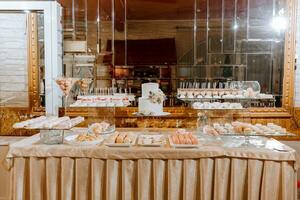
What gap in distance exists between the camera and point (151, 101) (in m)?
3.11

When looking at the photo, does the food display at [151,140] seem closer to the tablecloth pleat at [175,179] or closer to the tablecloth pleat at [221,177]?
the tablecloth pleat at [175,179]

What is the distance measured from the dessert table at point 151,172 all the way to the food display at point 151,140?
0.31 feet

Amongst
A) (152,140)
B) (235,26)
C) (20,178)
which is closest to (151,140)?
(152,140)

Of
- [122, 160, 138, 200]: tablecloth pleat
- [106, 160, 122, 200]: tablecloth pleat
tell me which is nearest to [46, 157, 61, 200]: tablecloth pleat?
[106, 160, 122, 200]: tablecloth pleat

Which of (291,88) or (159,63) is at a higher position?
(159,63)

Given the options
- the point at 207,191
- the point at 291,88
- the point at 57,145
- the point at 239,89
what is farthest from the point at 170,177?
the point at 291,88

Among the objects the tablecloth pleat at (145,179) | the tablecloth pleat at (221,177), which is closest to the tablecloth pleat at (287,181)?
the tablecloth pleat at (221,177)

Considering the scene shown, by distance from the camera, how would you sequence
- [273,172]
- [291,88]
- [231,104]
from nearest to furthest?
[273,172]
[231,104]
[291,88]

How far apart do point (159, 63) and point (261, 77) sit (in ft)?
3.75

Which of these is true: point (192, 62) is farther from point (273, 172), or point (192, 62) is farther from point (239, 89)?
point (273, 172)

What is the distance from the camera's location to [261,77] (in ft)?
12.0

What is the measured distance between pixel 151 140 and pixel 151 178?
0.34m

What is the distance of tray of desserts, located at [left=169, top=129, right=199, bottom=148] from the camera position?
2.49 metres

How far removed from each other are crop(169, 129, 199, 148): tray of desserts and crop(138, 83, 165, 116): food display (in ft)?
1.26
